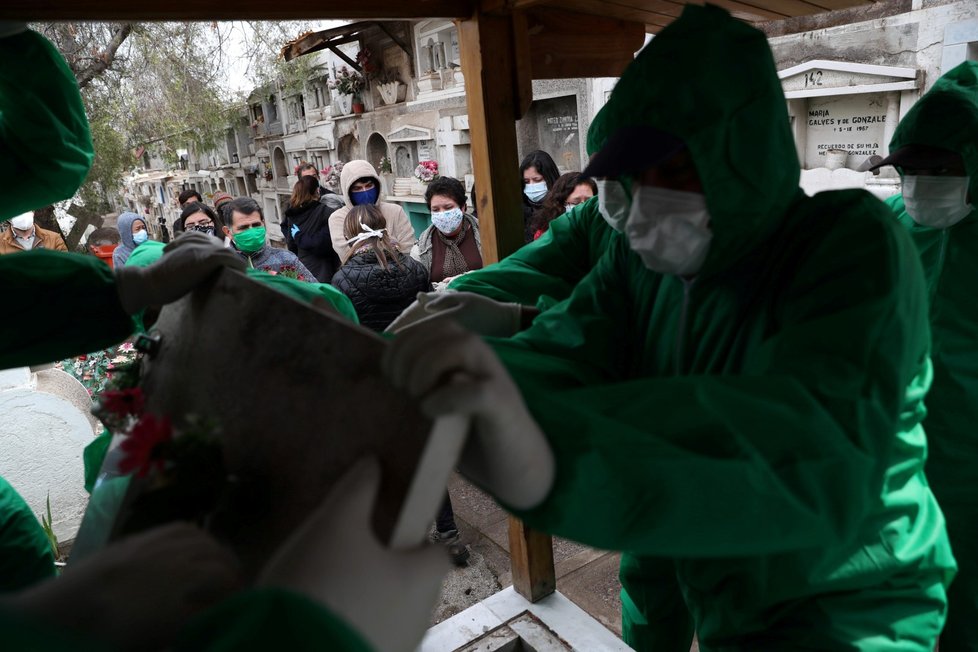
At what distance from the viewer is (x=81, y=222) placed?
10453mm

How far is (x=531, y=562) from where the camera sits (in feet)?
9.43

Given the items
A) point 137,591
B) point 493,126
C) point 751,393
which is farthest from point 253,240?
point 751,393

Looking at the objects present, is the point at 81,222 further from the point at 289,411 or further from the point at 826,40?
the point at 289,411

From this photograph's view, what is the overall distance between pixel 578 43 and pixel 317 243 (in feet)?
10.5

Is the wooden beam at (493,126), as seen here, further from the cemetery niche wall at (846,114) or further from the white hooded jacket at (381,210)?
the cemetery niche wall at (846,114)

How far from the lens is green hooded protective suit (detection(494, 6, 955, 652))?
1.06 m

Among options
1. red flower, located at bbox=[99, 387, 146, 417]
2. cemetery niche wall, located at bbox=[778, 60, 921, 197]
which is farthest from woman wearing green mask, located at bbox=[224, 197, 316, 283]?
cemetery niche wall, located at bbox=[778, 60, 921, 197]

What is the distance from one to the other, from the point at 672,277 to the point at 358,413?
0.87 metres

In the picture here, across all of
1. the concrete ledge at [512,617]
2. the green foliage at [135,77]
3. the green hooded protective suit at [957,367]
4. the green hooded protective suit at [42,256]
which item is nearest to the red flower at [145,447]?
the green hooded protective suit at [42,256]

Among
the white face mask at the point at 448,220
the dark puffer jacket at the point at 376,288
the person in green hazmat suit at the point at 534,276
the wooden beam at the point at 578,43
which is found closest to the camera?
the person in green hazmat suit at the point at 534,276

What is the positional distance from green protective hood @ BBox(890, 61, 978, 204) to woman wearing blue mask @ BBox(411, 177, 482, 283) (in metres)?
2.72

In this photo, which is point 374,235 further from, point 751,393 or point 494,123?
point 751,393

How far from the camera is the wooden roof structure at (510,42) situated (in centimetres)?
210

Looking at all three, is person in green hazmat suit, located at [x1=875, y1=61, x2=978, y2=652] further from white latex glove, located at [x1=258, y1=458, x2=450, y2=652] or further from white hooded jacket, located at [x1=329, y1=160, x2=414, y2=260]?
white hooded jacket, located at [x1=329, y1=160, x2=414, y2=260]
